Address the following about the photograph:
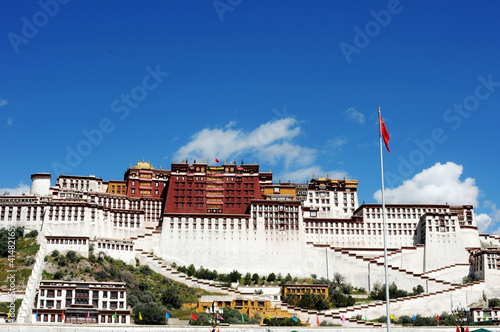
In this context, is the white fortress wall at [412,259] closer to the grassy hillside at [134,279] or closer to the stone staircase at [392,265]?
the stone staircase at [392,265]

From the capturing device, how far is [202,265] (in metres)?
126

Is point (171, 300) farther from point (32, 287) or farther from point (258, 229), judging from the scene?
point (258, 229)

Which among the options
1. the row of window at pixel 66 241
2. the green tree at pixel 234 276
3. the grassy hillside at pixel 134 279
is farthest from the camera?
the green tree at pixel 234 276

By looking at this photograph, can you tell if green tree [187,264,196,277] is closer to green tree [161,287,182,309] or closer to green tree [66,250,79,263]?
green tree [161,287,182,309]

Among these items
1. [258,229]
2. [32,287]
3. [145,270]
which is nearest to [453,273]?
[258,229]

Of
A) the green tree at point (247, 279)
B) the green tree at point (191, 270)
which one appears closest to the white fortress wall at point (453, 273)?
the green tree at point (247, 279)

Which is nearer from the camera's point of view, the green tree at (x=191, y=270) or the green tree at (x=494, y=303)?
the green tree at (x=494, y=303)

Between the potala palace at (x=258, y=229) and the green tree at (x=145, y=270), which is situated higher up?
the potala palace at (x=258, y=229)

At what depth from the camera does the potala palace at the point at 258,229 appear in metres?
120

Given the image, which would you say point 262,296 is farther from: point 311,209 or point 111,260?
point 311,209

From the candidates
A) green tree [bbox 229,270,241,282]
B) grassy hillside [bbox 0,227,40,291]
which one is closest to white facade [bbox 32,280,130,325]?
grassy hillside [bbox 0,227,40,291]

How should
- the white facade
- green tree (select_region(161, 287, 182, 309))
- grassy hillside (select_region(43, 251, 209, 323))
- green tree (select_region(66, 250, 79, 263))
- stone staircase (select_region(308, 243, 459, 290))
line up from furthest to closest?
stone staircase (select_region(308, 243, 459, 290)) → green tree (select_region(66, 250, 79, 263)) → green tree (select_region(161, 287, 182, 309)) → grassy hillside (select_region(43, 251, 209, 323)) → the white facade

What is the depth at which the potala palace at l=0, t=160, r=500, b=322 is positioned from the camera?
120 metres

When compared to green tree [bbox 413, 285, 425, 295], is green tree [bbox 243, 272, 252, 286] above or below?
above
